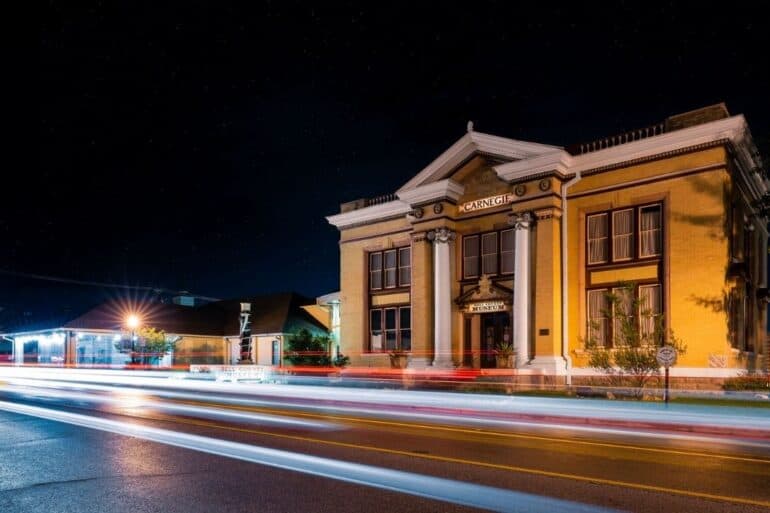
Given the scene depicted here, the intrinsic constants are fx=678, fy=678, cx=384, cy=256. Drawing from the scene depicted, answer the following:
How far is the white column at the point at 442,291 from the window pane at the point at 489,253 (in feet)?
4.92

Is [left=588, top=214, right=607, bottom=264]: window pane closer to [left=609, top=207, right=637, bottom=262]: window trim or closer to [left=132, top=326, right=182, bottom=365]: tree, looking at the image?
[left=609, top=207, right=637, bottom=262]: window trim

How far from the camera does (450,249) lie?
31.4 metres

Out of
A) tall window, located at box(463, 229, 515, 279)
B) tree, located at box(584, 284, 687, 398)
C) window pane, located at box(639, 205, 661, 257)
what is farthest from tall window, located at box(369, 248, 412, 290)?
window pane, located at box(639, 205, 661, 257)

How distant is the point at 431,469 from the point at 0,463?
20.8ft

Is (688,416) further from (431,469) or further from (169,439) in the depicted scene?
(169,439)

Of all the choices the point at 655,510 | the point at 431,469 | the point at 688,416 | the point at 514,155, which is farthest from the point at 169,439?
the point at 514,155

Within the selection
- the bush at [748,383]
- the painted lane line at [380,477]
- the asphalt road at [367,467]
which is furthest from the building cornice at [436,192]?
the painted lane line at [380,477]

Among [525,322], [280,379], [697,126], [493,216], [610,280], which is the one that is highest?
[697,126]

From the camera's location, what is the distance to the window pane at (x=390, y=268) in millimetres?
35062

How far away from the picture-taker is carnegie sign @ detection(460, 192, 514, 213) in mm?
29547

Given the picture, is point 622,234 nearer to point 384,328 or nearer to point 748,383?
point 748,383

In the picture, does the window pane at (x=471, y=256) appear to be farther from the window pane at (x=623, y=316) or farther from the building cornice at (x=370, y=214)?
the window pane at (x=623, y=316)

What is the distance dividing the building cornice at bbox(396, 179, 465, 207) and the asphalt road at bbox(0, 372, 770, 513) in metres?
16.6

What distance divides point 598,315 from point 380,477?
2013 centimetres
